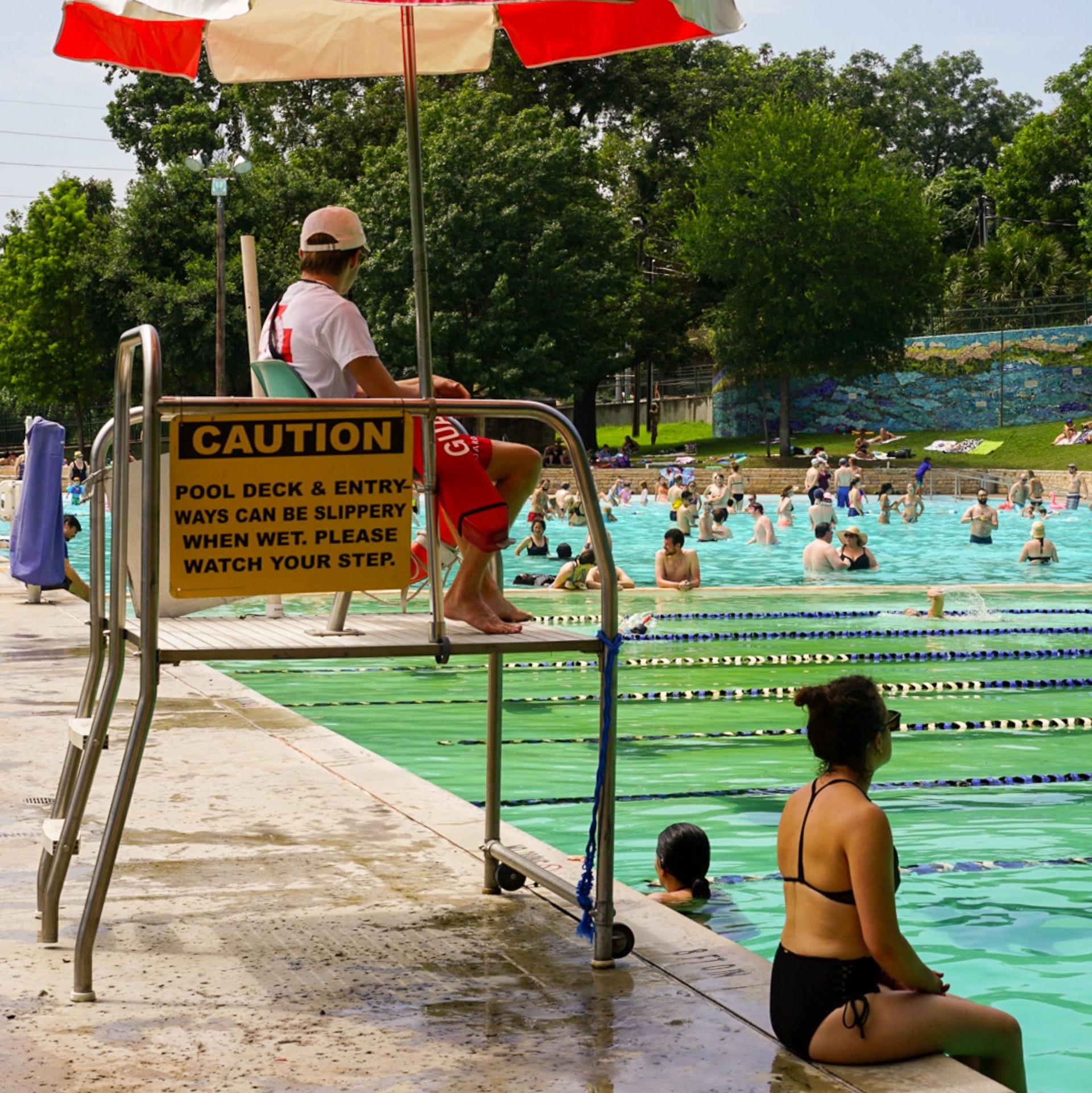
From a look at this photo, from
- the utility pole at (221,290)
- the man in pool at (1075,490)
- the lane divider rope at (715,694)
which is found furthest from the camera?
the man in pool at (1075,490)

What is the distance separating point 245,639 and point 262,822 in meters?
1.77

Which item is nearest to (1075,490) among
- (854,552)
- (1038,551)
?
(1038,551)

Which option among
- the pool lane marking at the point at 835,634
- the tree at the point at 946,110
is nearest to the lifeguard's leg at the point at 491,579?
the pool lane marking at the point at 835,634

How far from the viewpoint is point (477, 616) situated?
13.3ft

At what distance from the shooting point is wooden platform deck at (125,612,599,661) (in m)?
3.60

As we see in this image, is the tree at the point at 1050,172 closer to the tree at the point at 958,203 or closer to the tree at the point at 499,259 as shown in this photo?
the tree at the point at 958,203

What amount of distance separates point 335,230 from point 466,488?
82 cm

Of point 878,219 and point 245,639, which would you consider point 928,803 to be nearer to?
point 245,639

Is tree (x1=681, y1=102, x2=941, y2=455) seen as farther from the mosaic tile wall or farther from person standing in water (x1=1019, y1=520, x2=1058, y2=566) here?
person standing in water (x1=1019, y1=520, x2=1058, y2=566)

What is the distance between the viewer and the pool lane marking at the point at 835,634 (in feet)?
46.3

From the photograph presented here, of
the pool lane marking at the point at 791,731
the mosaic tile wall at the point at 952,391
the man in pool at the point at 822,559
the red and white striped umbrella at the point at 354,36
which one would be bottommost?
the pool lane marking at the point at 791,731

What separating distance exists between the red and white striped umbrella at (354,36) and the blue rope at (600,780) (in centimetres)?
168

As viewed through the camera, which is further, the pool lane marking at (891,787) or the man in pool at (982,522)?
the man in pool at (982,522)

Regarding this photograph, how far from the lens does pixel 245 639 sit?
378cm
